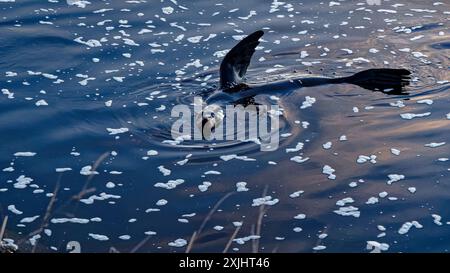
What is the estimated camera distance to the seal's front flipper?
9422 mm

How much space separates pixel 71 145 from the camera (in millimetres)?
8234

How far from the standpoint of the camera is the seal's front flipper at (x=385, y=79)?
942 centimetres

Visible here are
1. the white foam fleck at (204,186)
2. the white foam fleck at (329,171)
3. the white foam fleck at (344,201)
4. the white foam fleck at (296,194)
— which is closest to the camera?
the white foam fleck at (344,201)

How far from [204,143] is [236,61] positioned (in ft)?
5.17

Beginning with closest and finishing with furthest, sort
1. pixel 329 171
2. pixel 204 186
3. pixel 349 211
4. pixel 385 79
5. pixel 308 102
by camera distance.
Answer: pixel 349 211, pixel 204 186, pixel 329 171, pixel 308 102, pixel 385 79

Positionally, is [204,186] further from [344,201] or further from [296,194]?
[344,201]

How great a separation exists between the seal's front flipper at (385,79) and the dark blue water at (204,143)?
14cm

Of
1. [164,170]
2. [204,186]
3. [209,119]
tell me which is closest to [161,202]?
[204,186]

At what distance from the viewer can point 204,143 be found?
8203 millimetres

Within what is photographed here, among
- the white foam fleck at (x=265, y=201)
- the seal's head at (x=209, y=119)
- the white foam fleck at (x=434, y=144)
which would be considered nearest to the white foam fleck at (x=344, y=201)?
the white foam fleck at (x=265, y=201)

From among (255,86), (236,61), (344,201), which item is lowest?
(255,86)

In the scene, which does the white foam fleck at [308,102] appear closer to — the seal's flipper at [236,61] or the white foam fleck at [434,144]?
the seal's flipper at [236,61]
